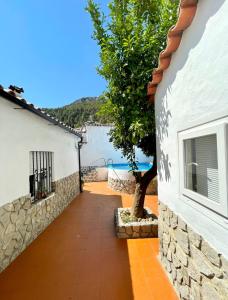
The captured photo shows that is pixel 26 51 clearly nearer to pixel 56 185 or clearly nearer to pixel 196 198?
pixel 56 185

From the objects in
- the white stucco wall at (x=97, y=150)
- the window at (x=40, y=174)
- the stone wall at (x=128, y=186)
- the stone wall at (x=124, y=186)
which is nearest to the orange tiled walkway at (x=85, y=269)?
the window at (x=40, y=174)

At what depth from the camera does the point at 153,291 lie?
A: 425 cm

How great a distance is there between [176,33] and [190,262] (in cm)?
372

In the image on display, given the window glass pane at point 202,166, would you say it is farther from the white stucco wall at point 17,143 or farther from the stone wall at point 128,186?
the stone wall at point 128,186

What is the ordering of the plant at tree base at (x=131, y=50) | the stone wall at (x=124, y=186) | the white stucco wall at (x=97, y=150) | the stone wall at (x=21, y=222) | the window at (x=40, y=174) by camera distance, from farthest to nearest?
the white stucco wall at (x=97, y=150) < the stone wall at (x=124, y=186) < the window at (x=40, y=174) < the plant at tree base at (x=131, y=50) < the stone wall at (x=21, y=222)

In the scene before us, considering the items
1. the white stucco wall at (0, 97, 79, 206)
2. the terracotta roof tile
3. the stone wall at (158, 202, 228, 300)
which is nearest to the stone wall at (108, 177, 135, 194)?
the white stucco wall at (0, 97, 79, 206)

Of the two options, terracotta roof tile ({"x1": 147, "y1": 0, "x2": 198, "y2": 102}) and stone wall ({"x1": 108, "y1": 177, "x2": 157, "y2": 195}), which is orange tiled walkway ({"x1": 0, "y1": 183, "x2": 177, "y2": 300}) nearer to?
terracotta roof tile ({"x1": 147, "y1": 0, "x2": 198, "y2": 102})

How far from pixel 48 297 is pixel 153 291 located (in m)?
2.13

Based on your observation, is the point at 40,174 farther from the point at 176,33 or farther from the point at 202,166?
the point at 176,33

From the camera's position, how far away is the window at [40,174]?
7.59 m

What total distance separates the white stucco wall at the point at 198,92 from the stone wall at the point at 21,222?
4.13m

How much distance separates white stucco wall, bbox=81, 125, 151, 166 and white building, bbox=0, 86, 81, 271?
14501 millimetres

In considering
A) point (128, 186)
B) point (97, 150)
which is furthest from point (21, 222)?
point (97, 150)

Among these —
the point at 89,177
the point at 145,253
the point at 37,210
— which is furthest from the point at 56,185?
the point at 89,177
